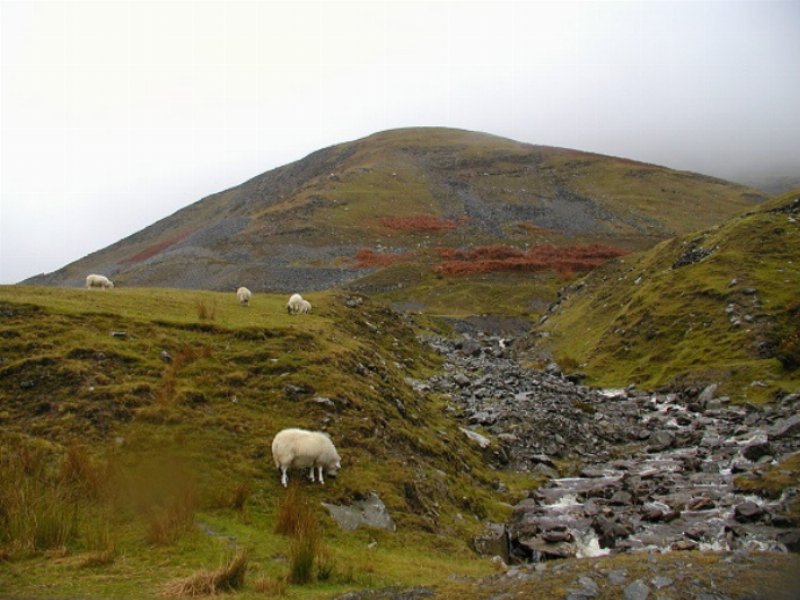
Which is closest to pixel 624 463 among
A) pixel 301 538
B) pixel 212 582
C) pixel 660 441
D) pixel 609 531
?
pixel 660 441

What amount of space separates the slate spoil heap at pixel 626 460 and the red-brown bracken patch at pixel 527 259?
52429mm

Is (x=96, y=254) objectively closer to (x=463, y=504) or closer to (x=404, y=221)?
(x=404, y=221)

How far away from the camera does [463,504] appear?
1709cm

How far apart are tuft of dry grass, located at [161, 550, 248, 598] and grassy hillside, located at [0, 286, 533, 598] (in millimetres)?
273

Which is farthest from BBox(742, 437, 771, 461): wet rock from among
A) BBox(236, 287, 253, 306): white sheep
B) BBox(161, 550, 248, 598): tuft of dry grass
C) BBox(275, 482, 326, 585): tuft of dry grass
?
BBox(236, 287, 253, 306): white sheep

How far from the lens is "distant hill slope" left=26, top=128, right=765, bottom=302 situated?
99000mm

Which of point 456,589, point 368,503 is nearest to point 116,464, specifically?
point 368,503

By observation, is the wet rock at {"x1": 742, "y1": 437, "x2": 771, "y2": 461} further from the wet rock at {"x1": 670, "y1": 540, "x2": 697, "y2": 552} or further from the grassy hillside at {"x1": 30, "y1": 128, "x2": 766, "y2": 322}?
the grassy hillside at {"x1": 30, "y1": 128, "x2": 766, "y2": 322}

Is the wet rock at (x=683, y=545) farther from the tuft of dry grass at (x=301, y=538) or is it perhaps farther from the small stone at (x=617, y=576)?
the tuft of dry grass at (x=301, y=538)

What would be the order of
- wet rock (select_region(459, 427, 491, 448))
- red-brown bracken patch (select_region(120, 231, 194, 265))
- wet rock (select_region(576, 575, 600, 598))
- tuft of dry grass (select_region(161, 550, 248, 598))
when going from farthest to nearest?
red-brown bracken patch (select_region(120, 231, 194, 265)) < wet rock (select_region(459, 427, 491, 448)) < tuft of dry grass (select_region(161, 550, 248, 598)) < wet rock (select_region(576, 575, 600, 598))

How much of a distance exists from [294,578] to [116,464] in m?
5.97

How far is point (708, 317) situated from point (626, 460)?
55.4ft

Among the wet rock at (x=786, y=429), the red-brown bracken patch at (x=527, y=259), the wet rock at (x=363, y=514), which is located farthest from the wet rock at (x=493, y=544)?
the red-brown bracken patch at (x=527, y=259)

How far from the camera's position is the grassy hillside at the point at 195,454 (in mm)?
10492
